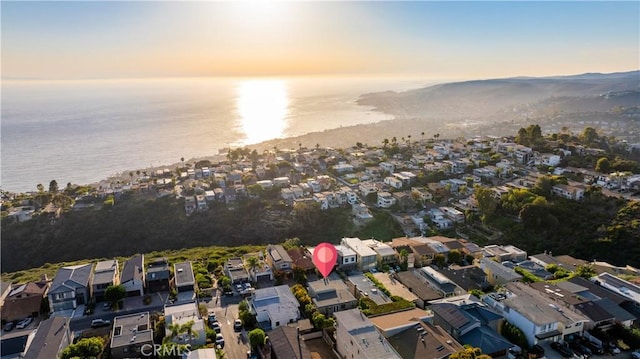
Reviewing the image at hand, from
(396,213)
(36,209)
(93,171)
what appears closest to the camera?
(396,213)

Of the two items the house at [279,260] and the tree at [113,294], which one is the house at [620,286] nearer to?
the house at [279,260]

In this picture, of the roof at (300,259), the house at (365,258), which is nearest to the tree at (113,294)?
the roof at (300,259)

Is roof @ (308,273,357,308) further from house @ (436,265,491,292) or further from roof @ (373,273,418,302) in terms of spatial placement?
house @ (436,265,491,292)

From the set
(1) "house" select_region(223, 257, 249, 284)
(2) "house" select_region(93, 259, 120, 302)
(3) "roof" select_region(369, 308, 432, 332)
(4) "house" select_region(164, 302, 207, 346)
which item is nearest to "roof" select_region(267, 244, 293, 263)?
(1) "house" select_region(223, 257, 249, 284)

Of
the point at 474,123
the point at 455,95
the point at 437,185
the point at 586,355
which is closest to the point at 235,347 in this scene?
the point at 586,355

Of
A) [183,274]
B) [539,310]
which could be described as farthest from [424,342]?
[183,274]

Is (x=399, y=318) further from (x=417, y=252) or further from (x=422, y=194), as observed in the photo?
(x=422, y=194)

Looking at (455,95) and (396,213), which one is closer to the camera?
(396,213)

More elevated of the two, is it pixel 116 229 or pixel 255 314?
pixel 255 314

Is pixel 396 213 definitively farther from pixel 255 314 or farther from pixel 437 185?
pixel 255 314
